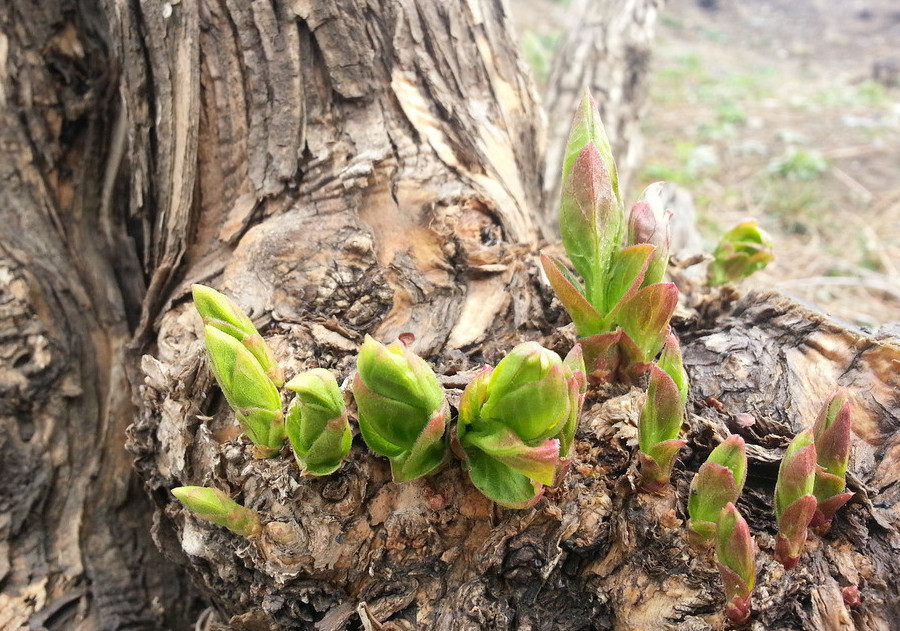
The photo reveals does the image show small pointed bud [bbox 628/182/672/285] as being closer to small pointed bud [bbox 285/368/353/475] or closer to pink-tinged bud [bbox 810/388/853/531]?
pink-tinged bud [bbox 810/388/853/531]

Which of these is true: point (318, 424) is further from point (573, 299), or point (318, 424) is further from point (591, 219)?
point (591, 219)

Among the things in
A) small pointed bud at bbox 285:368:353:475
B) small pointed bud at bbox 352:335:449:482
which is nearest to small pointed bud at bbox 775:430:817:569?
small pointed bud at bbox 352:335:449:482

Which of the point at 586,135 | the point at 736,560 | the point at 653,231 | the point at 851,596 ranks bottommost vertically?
the point at 851,596

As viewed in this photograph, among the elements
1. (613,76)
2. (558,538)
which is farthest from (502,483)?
(613,76)

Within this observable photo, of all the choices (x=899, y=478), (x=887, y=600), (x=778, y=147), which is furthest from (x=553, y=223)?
(x=778, y=147)

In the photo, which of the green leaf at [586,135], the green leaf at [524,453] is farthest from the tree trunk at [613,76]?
the green leaf at [524,453]
